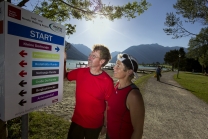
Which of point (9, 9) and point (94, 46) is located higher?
point (9, 9)

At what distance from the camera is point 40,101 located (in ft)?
6.40

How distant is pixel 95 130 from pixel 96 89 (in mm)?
759

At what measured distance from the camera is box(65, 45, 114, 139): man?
2465mm

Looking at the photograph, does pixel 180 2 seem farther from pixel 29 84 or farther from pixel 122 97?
pixel 29 84

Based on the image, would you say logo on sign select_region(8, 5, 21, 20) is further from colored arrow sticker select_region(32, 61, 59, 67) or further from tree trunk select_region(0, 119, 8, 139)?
tree trunk select_region(0, 119, 8, 139)

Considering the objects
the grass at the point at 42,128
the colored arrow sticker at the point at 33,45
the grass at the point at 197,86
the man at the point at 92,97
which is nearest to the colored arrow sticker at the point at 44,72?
the colored arrow sticker at the point at 33,45

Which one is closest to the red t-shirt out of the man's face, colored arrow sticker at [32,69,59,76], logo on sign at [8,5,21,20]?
the man's face

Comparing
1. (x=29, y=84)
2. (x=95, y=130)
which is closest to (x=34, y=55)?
(x=29, y=84)

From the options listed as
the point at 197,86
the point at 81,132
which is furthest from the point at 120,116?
the point at 197,86

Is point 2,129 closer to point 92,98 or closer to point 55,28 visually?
point 92,98

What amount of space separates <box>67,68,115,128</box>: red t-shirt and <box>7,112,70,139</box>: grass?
2.13 m

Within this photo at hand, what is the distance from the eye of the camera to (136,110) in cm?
180

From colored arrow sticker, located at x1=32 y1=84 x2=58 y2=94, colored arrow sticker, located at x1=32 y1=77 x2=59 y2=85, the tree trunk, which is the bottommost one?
the tree trunk

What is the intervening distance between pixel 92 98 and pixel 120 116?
2.15ft
